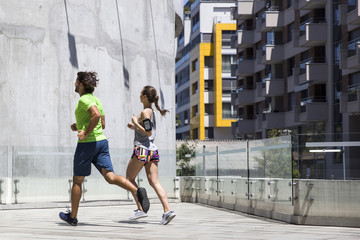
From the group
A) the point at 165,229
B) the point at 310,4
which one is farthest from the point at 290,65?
the point at 165,229

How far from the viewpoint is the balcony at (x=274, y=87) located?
51188 millimetres

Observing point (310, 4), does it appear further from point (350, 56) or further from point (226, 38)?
point (226, 38)

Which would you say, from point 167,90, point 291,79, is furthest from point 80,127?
point 291,79

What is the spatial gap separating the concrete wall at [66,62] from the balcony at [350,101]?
75.6 feet

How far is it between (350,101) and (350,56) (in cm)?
251

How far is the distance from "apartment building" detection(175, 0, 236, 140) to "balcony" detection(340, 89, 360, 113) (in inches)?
1353

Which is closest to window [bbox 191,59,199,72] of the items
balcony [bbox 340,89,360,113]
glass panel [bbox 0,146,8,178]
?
Answer: balcony [bbox 340,89,360,113]

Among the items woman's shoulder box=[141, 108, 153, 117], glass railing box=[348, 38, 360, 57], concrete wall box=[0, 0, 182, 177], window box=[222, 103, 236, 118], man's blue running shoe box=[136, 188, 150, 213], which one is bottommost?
man's blue running shoe box=[136, 188, 150, 213]

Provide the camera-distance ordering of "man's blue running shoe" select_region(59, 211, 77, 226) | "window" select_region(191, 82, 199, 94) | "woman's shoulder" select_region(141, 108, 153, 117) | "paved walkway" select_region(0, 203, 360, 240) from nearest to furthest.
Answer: "paved walkway" select_region(0, 203, 360, 240), "man's blue running shoe" select_region(59, 211, 77, 226), "woman's shoulder" select_region(141, 108, 153, 117), "window" select_region(191, 82, 199, 94)

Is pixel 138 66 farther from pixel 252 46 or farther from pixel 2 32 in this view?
pixel 252 46

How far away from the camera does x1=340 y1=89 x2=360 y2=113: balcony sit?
123 feet

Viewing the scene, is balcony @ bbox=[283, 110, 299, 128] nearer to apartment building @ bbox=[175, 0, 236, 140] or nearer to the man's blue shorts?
apartment building @ bbox=[175, 0, 236, 140]

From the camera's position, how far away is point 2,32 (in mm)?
13477

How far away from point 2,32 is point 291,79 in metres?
37.6
